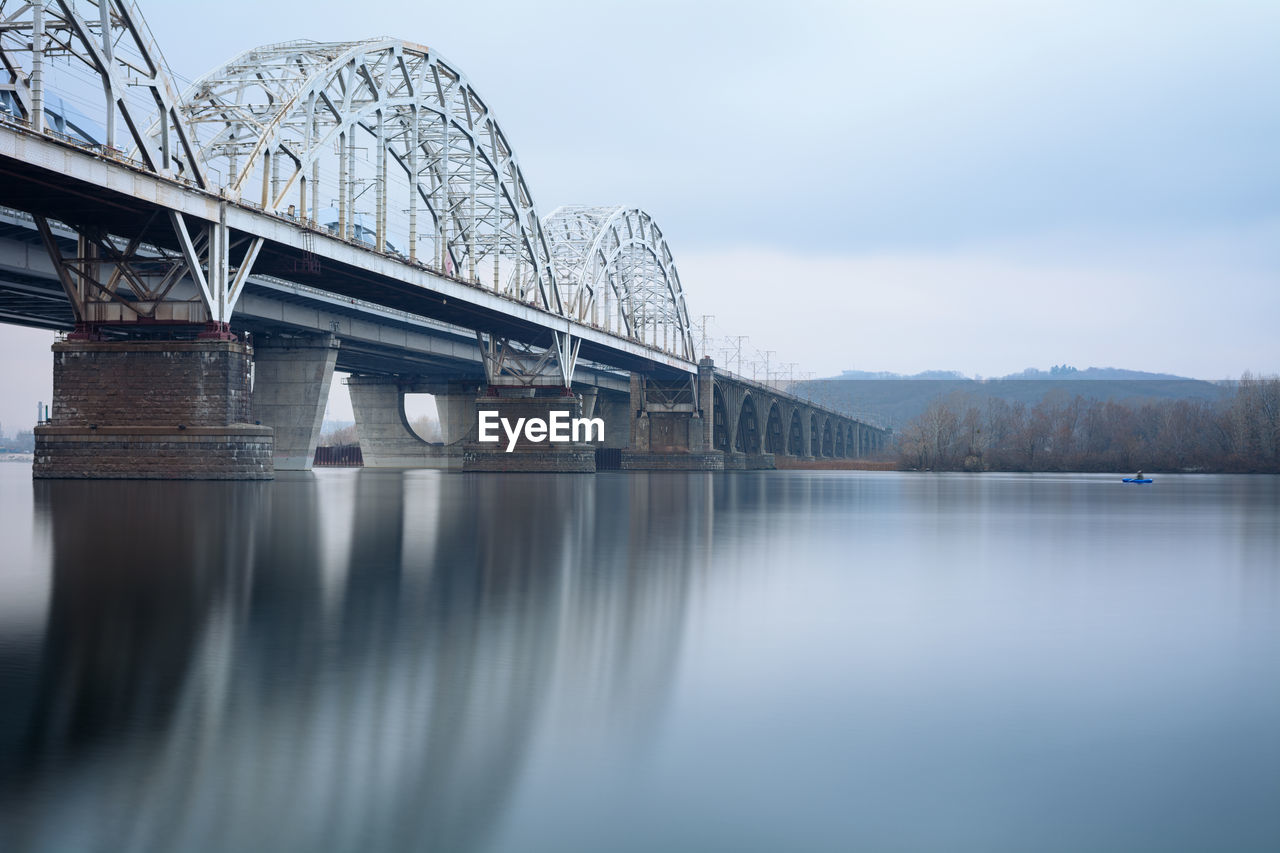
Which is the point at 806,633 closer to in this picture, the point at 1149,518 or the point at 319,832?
the point at 319,832

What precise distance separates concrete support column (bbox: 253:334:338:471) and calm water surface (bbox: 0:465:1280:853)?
48333mm

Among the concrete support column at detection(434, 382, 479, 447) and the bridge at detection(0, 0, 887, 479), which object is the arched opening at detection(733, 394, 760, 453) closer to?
the bridge at detection(0, 0, 887, 479)

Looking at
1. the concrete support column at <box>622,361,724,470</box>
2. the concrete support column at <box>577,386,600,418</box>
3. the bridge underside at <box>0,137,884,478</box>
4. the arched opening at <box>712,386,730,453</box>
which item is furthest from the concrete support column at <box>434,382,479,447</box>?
the arched opening at <box>712,386,730,453</box>

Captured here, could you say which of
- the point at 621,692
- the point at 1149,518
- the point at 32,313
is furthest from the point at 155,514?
the point at 32,313

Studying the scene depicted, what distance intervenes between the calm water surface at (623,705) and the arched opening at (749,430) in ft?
376

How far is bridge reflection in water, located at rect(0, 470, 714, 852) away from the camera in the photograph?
4.65m

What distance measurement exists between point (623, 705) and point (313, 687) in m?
2.01

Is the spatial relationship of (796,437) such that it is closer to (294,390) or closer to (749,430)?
(749,430)

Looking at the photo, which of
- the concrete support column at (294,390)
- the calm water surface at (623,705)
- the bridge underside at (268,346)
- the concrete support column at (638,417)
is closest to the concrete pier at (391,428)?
the bridge underside at (268,346)

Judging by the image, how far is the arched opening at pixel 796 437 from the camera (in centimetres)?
15850

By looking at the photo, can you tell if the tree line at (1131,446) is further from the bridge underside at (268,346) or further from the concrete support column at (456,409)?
the concrete support column at (456,409)

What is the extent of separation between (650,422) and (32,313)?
205ft

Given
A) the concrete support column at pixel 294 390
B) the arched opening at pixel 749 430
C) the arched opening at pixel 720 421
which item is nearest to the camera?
the concrete support column at pixel 294 390

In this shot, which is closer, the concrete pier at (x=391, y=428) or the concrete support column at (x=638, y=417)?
the concrete pier at (x=391, y=428)
